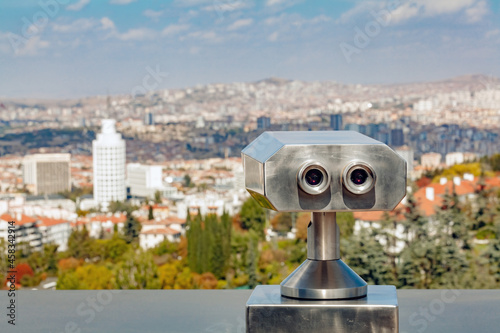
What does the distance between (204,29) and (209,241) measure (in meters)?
12.3

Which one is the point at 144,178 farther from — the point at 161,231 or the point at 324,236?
the point at 324,236

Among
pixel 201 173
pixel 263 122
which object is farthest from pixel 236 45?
pixel 263 122

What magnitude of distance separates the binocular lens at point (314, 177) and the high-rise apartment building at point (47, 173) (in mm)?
18728

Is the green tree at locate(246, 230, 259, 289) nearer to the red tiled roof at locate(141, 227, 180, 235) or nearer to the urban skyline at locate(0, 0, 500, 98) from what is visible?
the red tiled roof at locate(141, 227, 180, 235)

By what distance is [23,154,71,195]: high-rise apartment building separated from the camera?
19.3 meters

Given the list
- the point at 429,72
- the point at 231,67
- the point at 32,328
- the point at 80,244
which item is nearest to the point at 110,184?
the point at 80,244

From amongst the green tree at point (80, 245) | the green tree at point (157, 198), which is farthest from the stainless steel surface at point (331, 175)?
the green tree at point (157, 198)

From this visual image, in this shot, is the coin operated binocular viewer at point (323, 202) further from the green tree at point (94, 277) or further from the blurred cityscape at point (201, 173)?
the green tree at point (94, 277)

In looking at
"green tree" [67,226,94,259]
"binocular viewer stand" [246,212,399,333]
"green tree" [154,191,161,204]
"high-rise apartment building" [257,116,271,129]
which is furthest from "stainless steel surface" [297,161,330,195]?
"green tree" [154,191,161,204]

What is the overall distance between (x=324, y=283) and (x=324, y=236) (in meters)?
0.08

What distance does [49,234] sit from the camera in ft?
61.6

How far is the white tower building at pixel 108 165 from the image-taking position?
66.4ft

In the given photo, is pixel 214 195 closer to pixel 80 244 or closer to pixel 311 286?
pixel 80 244

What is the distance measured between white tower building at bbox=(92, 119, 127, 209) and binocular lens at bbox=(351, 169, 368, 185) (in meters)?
19.3
